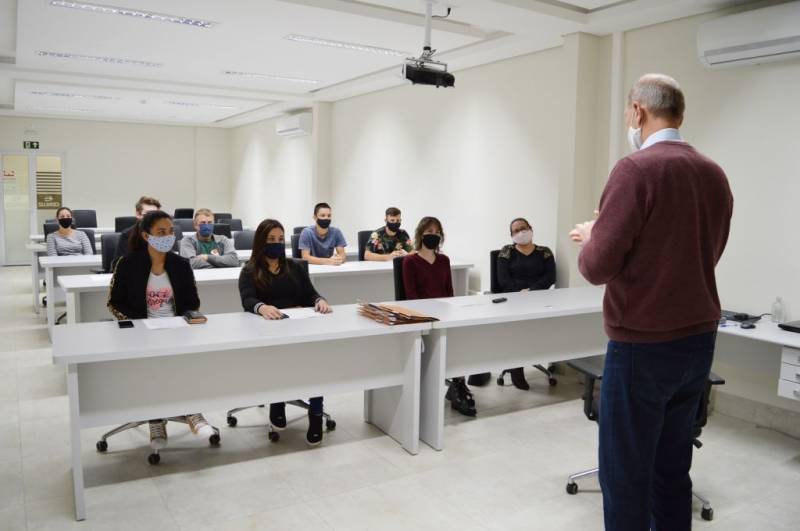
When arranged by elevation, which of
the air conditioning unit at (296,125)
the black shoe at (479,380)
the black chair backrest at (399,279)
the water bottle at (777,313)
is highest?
the air conditioning unit at (296,125)

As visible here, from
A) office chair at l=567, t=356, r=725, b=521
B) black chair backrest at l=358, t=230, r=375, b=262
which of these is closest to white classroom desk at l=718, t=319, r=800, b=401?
office chair at l=567, t=356, r=725, b=521

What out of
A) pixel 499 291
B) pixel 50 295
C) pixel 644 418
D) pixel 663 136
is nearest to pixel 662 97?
pixel 663 136

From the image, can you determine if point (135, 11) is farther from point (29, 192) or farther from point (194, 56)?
point (29, 192)

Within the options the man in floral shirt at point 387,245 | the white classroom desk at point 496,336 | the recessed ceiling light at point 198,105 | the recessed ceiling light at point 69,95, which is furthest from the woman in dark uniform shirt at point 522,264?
the recessed ceiling light at point 69,95

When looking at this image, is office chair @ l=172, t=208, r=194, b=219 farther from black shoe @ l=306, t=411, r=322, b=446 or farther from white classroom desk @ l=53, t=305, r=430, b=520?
black shoe @ l=306, t=411, r=322, b=446

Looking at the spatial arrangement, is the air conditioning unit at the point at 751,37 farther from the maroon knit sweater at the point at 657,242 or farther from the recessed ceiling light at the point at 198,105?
the recessed ceiling light at the point at 198,105

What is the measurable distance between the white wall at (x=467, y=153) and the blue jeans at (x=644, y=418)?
3.93 m

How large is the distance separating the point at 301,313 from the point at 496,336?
4.08ft

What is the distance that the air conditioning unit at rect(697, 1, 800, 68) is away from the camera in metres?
3.89

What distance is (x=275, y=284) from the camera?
3.91 m

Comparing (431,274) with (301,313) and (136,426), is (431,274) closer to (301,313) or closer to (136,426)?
(301,313)

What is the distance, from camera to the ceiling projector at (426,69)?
4.76 meters

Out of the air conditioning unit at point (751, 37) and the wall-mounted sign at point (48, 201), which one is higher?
the air conditioning unit at point (751, 37)

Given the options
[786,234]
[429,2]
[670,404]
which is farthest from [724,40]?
[670,404]
